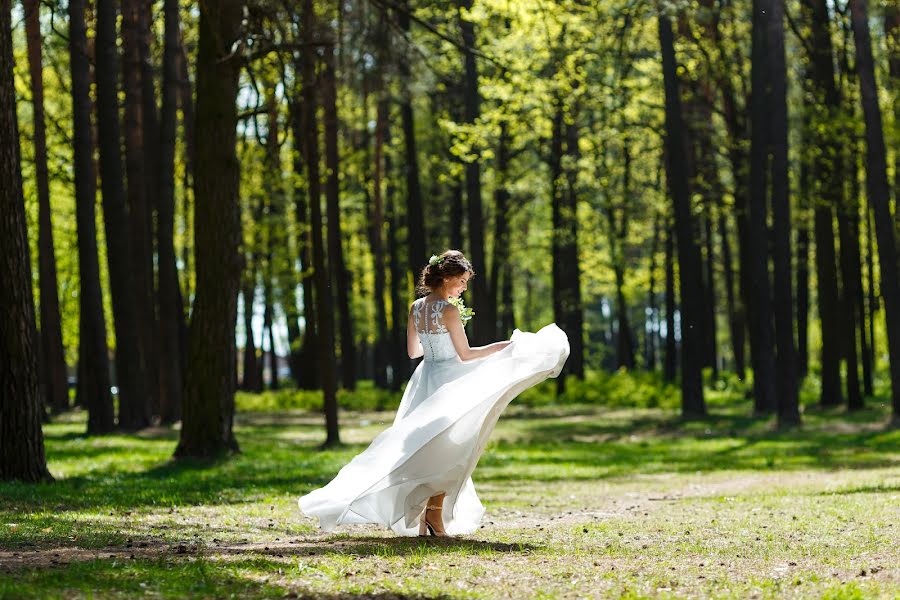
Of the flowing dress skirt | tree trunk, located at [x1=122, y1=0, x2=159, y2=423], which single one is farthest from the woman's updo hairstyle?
tree trunk, located at [x1=122, y1=0, x2=159, y2=423]

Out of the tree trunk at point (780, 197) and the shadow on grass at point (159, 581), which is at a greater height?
the tree trunk at point (780, 197)

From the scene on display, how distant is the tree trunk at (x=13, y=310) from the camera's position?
1292cm

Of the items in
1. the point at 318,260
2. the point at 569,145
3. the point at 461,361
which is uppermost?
the point at 569,145

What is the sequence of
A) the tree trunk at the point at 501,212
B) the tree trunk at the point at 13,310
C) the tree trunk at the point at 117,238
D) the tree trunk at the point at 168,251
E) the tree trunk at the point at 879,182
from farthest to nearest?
the tree trunk at the point at 501,212
the tree trunk at the point at 168,251
the tree trunk at the point at 879,182
the tree trunk at the point at 117,238
the tree trunk at the point at 13,310

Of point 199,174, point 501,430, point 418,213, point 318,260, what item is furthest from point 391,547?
point 418,213

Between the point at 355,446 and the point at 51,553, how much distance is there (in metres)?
13.5

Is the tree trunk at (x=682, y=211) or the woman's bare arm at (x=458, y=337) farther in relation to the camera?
the tree trunk at (x=682, y=211)

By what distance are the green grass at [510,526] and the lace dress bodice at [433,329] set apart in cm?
144

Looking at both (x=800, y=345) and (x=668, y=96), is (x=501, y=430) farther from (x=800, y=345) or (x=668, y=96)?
(x=800, y=345)

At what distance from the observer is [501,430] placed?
1078 inches

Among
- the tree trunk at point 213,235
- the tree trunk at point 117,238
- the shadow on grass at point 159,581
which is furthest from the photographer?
the tree trunk at point 117,238

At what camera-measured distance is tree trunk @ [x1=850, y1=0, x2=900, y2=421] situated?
2325 cm

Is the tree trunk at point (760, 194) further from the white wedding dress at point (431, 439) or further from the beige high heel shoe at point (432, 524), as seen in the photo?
the beige high heel shoe at point (432, 524)

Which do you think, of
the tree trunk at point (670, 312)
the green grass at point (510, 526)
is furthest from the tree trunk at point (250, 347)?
the green grass at point (510, 526)
